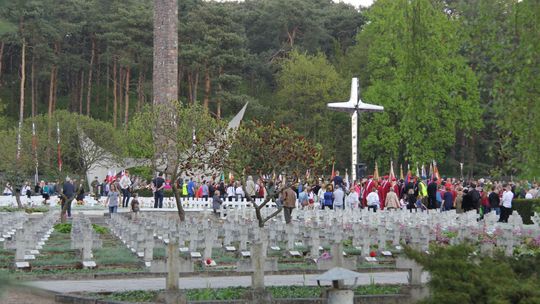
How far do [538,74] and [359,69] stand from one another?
210ft

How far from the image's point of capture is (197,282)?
54.2 feet

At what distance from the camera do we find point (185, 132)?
1725 inches

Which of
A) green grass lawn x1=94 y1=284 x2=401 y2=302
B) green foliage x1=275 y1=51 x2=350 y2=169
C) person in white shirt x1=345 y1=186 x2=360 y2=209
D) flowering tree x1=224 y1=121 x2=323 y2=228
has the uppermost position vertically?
green foliage x1=275 y1=51 x2=350 y2=169

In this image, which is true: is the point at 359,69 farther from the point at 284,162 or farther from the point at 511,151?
the point at 511,151

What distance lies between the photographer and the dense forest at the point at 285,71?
58906 millimetres

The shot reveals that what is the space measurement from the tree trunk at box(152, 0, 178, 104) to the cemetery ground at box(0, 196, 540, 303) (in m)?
29.5

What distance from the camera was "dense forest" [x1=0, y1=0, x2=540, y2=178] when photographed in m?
58.9

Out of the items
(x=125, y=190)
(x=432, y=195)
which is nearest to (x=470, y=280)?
(x=432, y=195)

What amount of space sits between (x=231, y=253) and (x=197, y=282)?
5.45 metres

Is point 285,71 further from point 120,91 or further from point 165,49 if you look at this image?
point 165,49

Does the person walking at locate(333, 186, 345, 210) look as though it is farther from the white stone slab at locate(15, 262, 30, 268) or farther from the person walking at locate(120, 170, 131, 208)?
the white stone slab at locate(15, 262, 30, 268)

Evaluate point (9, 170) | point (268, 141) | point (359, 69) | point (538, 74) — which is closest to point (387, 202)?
point (268, 141)

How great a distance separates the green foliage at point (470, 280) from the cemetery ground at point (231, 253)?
238cm

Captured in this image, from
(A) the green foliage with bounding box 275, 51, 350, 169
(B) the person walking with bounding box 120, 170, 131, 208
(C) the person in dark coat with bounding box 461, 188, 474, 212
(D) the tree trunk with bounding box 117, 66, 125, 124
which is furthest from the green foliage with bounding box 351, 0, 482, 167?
(D) the tree trunk with bounding box 117, 66, 125, 124
